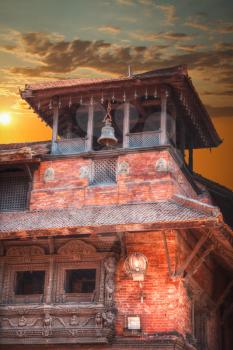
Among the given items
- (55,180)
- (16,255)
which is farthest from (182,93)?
(16,255)

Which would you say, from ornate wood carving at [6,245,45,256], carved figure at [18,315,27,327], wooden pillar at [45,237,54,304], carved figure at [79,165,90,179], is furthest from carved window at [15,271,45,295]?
carved figure at [79,165,90,179]

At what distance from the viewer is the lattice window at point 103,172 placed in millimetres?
17344

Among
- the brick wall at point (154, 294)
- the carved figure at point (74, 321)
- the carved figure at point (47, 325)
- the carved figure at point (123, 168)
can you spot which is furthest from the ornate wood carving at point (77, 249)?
the carved figure at point (123, 168)

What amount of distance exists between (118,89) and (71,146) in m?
2.15

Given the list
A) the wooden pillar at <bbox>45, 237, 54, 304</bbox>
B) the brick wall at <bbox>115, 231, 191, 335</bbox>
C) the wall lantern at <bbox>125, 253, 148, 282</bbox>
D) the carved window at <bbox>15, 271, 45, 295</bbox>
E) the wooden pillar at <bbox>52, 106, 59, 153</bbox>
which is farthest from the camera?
the carved window at <bbox>15, 271, 45, 295</bbox>

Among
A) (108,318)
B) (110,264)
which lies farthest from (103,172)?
(108,318)

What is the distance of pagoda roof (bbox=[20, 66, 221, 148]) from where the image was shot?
17.3m

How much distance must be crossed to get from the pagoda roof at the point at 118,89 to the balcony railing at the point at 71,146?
4.02 ft

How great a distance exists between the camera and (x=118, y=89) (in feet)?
59.0

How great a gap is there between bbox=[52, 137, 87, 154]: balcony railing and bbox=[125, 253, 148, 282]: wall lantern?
403 centimetres

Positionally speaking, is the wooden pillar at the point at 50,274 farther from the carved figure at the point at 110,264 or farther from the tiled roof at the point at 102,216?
the carved figure at the point at 110,264

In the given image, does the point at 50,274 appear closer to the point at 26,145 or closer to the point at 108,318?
the point at 108,318

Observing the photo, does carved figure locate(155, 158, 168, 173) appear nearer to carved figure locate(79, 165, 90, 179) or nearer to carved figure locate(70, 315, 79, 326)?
carved figure locate(79, 165, 90, 179)

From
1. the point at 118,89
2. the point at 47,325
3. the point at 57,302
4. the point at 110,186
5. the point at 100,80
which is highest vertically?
the point at 100,80
